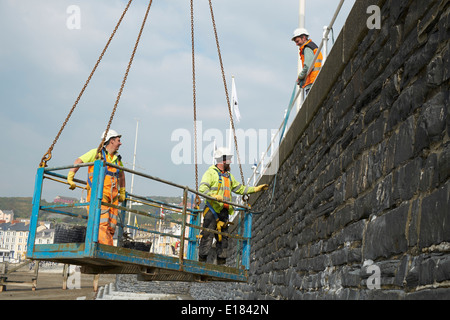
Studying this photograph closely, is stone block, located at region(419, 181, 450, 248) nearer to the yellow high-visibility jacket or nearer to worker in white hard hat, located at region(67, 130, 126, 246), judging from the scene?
worker in white hard hat, located at region(67, 130, 126, 246)

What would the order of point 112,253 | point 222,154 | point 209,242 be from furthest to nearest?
1. point 222,154
2. point 209,242
3. point 112,253

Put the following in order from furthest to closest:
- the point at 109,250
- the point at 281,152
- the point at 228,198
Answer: the point at 281,152 → the point at 228,198 → the point at 109,250

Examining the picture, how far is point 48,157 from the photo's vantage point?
267 inches

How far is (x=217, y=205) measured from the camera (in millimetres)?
8117

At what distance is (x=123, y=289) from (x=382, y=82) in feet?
75.4

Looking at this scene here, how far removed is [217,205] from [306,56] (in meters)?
3.23

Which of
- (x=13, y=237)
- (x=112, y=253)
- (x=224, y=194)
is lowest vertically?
(x=112, y=253)

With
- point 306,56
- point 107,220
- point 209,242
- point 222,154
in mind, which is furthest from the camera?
point 306,56

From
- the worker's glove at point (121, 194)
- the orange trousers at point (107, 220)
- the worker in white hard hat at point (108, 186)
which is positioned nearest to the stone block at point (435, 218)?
the worker in white hard hat at point (108, 186)

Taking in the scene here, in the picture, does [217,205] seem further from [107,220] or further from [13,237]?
[13,237]

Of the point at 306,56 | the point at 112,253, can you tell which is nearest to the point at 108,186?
the point at 112,253
